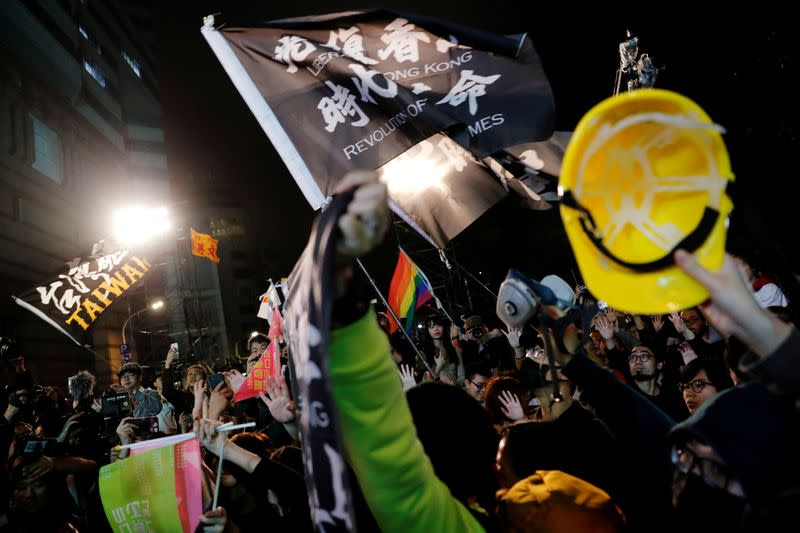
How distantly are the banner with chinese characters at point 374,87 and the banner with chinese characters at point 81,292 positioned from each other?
207 inches

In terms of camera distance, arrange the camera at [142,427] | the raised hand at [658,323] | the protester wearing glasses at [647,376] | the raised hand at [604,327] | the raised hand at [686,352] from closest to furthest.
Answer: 1. the camera at [142,427]
2. the protester wearing glasses at [647,376]
3. the raised hand at [686,352]
4. the raised hand at [604,327]
5. the raised hand at [658,323]

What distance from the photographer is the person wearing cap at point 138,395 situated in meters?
7.11

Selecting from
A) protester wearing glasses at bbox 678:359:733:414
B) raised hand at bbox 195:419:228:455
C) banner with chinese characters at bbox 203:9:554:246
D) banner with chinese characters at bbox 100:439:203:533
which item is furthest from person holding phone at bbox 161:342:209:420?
protester wearing glasses at bbox 678:359:733:414

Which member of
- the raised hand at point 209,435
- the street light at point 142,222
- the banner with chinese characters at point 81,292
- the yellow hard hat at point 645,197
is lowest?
the raised hand at point 209,435

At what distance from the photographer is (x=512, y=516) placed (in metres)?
1.60

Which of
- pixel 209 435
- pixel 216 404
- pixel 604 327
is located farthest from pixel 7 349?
pixel 604 327

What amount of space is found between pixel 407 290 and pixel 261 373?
4.40 meters

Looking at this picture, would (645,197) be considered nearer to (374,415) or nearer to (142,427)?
(374,415)

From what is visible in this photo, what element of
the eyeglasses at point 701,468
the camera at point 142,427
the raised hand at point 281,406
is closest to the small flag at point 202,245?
the camera at point 142,427

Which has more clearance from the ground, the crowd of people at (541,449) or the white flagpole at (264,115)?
the white flagpole at (264,115)

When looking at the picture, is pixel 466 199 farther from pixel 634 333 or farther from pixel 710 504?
pixel 634 333

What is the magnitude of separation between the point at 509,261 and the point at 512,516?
72.6ft

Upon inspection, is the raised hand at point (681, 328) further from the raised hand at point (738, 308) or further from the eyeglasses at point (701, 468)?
the raised hand at point (738, 308)

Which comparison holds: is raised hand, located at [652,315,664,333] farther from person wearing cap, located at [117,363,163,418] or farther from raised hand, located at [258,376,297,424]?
person wearing cap, located at [117,363,163,418]
